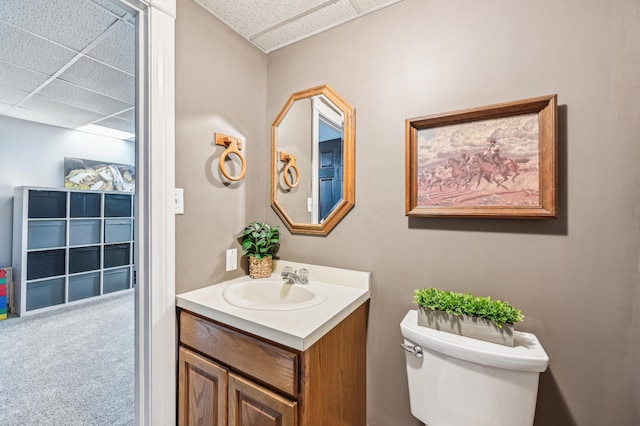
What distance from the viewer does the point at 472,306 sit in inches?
37.9

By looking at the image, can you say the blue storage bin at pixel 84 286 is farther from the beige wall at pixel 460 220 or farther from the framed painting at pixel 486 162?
the framed painting at pixel 486 162

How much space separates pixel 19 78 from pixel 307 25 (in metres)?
2.45

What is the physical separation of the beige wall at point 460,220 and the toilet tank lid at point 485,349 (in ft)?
0.59

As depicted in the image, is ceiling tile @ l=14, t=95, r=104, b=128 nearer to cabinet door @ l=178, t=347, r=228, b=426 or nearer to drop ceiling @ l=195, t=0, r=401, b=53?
drop ceiling @ l=195, t=0, r=401, b=53

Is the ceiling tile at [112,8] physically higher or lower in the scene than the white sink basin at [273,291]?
higher

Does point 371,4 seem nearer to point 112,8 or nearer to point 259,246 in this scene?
point 112,8

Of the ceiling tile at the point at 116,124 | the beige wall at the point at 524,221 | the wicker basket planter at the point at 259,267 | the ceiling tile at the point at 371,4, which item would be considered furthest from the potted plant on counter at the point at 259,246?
the ceiling tile at the point at 116,124

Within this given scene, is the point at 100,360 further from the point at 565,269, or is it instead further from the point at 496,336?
the point at 565,269

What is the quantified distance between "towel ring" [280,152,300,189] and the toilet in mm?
949

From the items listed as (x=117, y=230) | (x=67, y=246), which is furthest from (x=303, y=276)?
(x=117, y=230)

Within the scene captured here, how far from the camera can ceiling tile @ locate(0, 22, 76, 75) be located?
61.9 inches

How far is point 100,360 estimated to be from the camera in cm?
215

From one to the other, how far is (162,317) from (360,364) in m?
0.91

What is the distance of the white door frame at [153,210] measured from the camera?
3.63ft
